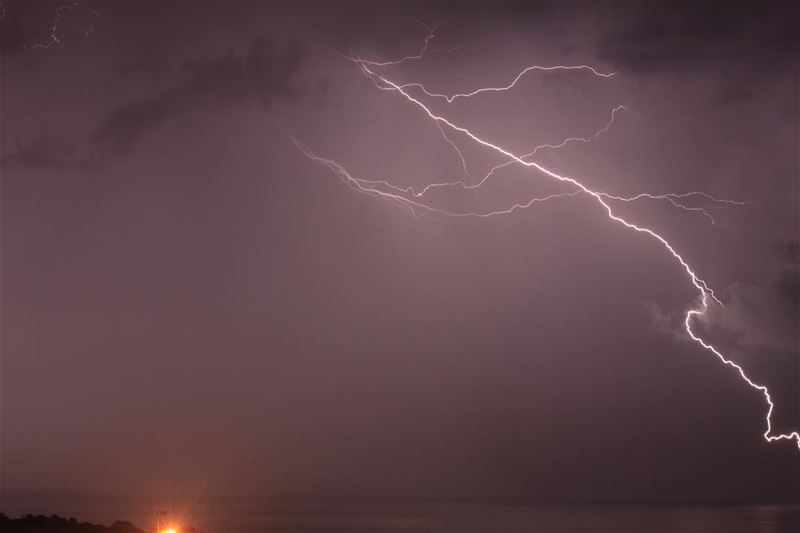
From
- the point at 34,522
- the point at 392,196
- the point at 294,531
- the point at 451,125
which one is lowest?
the point at 34,522

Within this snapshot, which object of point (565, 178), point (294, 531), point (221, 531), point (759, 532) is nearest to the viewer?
point (565, 178)

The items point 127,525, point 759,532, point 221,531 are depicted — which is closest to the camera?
point 127,525

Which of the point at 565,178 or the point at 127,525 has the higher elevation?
the point at 565,178

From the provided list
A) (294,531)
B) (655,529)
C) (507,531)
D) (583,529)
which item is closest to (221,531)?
(294,531)

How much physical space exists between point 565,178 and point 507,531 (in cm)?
3501

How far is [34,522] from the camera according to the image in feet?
91.3

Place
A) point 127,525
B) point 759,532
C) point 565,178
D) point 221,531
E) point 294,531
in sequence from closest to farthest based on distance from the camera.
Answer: point 565,178, point 127,525, point 221,531, point 759,532, point 294,531

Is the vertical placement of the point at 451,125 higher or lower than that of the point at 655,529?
higher

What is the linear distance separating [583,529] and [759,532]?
35.5 feet

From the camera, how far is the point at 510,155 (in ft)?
88.1

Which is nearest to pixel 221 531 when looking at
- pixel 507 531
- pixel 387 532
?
pixel 387 532

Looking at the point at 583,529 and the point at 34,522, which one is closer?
the point at 34,522

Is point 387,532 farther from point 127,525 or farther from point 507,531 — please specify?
point 127,525

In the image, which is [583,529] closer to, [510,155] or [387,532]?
[387,532]
